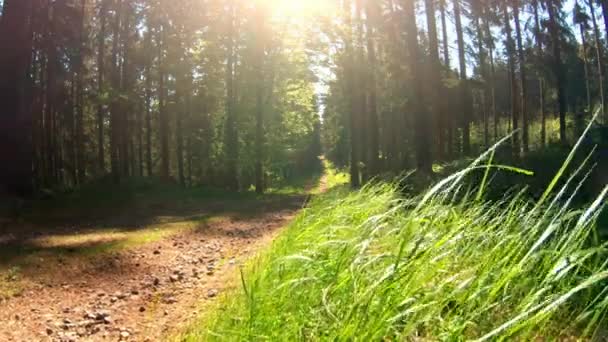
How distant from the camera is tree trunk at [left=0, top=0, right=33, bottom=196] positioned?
44.7ft

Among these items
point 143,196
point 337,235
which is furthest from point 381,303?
point 143,196

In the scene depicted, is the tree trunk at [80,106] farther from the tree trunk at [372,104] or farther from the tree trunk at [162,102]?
the tree trunk at [372,104]

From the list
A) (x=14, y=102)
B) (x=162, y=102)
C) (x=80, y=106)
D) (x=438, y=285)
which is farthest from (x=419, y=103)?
(x=80, y=106)

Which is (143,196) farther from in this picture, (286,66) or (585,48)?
(585,48)

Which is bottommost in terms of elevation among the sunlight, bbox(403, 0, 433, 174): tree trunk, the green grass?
the green grass

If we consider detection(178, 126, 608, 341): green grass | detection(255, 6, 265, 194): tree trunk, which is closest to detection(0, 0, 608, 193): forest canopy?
detection(255, 6, 265, 194): tree trunk

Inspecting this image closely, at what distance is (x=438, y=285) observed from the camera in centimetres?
221

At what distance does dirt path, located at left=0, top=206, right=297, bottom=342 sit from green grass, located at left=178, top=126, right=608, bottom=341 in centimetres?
191

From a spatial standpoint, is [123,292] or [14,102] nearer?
[123,292]

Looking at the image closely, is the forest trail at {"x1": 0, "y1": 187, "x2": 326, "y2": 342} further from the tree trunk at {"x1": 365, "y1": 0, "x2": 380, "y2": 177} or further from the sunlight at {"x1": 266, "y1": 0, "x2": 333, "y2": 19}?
the sunlight at {"x1": 266, "y1": 0, "x2": 333, "y2": 19}

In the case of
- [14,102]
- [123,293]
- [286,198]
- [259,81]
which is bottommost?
[123,293]

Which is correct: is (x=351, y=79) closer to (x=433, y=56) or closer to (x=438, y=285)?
(x=433, y=56)

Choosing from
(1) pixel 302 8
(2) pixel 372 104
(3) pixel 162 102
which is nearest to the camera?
(2) pixel 372 104

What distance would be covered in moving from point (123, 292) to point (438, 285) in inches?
193
